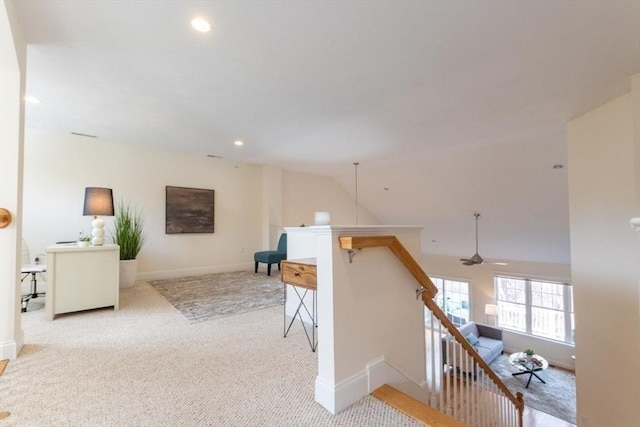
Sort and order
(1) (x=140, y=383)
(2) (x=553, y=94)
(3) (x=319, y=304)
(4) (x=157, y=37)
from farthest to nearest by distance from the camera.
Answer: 1. (2) (x=553, y=94)
2. (4) (x=157, y=37)
3. (1) (x=140, y=383)
4. (3) (x=319, y=304)

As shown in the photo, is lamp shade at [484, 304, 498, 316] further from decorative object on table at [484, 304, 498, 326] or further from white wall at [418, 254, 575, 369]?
white wall at [418, 254, 575, 369]

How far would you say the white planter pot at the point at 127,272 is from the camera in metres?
4.31

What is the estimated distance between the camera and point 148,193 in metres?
5.20

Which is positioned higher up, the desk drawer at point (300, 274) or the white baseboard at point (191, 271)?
the desk drawer at point (300, 274)

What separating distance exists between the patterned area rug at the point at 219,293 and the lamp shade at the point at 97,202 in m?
1.37

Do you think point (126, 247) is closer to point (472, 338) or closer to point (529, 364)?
point (472, 338)

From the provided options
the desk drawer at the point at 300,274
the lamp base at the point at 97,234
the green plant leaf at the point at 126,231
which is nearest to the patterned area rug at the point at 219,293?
the green plant leaf at the point at 126,231

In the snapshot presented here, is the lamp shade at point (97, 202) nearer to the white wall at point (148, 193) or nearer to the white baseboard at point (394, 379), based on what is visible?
the white wall at point (148, 193)

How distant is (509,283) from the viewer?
7.82 metres

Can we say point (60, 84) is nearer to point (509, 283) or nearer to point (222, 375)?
point (222, 375)

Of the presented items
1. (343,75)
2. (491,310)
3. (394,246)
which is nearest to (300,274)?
(394,246)

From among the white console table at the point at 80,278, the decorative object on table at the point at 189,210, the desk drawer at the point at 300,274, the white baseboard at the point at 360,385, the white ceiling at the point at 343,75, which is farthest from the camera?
the decorative object on table at the point at 189,210

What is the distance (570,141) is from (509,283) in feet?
18.4

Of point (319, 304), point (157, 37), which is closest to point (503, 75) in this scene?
point (319, 304)
